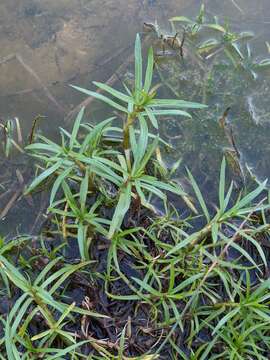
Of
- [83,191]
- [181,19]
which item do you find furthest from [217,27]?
[83,191]

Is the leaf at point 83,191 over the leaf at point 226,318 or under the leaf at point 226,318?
over

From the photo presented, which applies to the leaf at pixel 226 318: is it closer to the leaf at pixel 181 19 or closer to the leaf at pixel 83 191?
the leaf at pixel 83 191

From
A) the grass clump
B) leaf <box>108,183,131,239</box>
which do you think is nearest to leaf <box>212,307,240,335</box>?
the grass clump

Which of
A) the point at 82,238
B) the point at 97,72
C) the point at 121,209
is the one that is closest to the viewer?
the point at 121,209

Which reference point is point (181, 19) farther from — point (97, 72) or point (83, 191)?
point (83, 191)

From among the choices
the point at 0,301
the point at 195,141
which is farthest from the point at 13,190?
the point at 195,141

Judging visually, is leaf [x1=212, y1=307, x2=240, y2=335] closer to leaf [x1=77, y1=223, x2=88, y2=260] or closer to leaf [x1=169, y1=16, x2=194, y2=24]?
leaf [x1=77, y1=223, x2=88, y2=260]

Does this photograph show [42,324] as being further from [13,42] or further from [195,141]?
[13,42]

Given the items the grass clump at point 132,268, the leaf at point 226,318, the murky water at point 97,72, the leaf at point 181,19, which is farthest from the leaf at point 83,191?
the leaf at point 181,19
